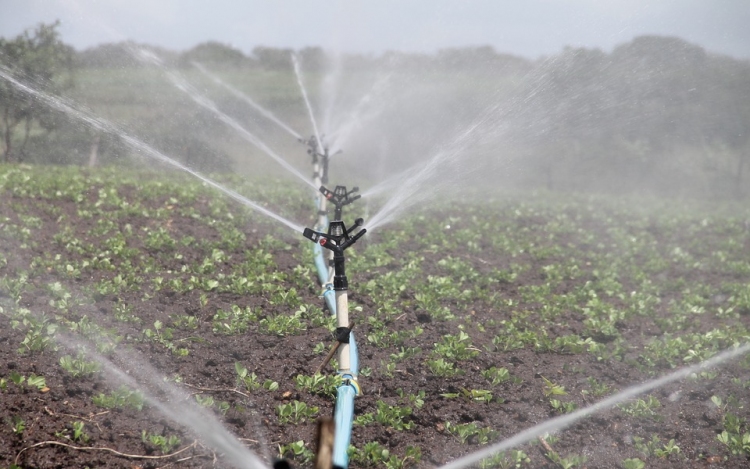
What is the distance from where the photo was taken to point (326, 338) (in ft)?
18.7

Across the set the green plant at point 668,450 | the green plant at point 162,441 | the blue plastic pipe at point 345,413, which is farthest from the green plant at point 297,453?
the green plant at point 668,450

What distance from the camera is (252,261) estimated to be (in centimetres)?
746

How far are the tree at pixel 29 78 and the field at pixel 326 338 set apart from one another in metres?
6.76

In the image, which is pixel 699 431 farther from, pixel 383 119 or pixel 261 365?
pixel 383 119

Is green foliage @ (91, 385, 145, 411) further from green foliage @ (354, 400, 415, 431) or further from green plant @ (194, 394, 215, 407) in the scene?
green foliage @ (354, 400, 415, 431)

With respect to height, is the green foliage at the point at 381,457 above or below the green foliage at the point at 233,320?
below

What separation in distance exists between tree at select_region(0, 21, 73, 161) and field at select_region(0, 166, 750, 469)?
6.76 m

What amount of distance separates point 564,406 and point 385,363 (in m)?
1.42

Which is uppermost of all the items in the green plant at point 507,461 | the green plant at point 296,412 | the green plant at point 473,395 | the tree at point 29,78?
the tree at point 29,78

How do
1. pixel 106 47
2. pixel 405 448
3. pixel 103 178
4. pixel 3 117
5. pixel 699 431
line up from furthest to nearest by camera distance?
pixel 106 47, pixel 3 117, pixel 103 178, pixel 699 431, pixel 405 448

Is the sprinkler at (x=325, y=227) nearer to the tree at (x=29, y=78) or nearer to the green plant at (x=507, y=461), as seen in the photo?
the green plant at (x=507, y=461)

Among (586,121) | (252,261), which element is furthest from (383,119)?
(252,261)

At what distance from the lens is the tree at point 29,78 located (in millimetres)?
15555

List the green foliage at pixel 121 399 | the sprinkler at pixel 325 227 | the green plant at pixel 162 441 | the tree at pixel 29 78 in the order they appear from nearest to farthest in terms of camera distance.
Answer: the green plant at pixel 162 441
the green foliage at pixel 121 399
the sprinkler at pixel 325 227
the tree at pixel 29 78
